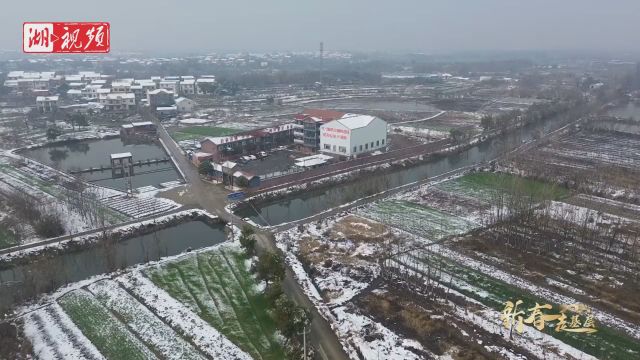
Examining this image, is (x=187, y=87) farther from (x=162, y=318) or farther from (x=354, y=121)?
(x=162, y=318)

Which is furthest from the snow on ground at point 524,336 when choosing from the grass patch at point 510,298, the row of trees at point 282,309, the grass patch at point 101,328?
the grass patch at point 101,328

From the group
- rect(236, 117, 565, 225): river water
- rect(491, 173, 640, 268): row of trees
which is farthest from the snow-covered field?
rect(491, 173, 640, 268): row of trees

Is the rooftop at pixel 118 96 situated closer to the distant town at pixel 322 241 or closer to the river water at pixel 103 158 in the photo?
the distant town at pixel 322 241

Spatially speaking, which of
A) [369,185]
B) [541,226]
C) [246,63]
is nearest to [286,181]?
[369,185]

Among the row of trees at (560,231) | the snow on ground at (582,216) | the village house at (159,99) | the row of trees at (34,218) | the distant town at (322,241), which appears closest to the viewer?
the distant town at (322,241)

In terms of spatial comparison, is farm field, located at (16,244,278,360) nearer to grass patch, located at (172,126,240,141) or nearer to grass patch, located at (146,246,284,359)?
grass patch, located at (146,246,284,359)

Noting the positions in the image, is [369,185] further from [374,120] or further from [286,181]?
[374,120]

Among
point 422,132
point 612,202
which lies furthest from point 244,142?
point 612,202
